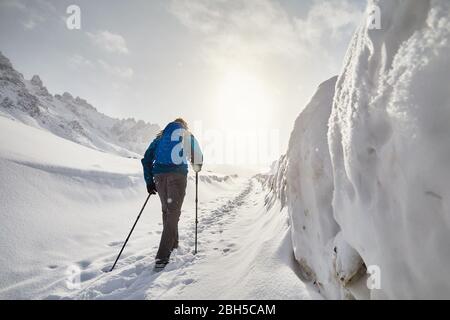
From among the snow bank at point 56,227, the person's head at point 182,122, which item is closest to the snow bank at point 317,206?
the person's head at point 182,122

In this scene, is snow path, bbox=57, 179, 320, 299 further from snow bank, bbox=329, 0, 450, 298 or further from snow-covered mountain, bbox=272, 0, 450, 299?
snow bank, bbox=329, 0, 450, 298

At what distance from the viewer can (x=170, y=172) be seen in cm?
454

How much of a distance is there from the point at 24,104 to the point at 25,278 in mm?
174951

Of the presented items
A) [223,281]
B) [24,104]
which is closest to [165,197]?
[223,281]

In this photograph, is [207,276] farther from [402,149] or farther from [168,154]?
[402,149]

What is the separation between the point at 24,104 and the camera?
136625 millimetres

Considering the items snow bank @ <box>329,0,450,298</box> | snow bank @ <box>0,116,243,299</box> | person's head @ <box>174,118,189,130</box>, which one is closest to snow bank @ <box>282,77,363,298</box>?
snow bank @ <box>329,0,450,298</box>

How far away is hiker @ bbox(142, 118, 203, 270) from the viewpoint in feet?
14.2

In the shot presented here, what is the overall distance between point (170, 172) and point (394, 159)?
12.1 ft

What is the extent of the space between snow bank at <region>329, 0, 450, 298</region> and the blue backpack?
3.23m

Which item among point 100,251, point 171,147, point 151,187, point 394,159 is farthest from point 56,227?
point 394,159

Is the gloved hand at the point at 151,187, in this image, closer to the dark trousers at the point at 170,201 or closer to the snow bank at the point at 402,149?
the dark trousers at the point at 170,201

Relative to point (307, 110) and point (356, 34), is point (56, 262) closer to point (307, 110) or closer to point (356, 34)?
point (307, 110)

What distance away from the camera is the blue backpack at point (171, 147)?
4586 mm
